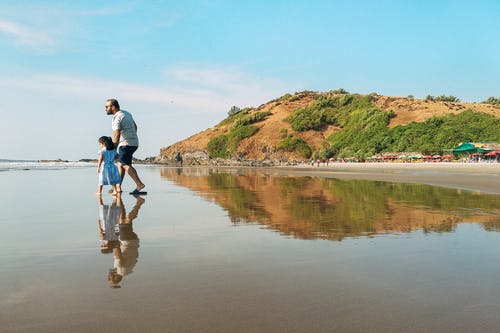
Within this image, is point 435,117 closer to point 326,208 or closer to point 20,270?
point 326,208

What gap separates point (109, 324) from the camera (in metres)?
2.20

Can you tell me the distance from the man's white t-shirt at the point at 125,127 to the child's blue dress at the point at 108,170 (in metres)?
0.62

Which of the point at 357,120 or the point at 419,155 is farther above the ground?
the point at 357,120

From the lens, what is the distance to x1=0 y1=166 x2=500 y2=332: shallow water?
2285mm

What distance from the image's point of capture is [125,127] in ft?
35.3

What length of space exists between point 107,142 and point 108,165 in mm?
594

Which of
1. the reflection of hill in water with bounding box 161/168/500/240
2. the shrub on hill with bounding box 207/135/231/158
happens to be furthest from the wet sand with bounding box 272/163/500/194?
the shrub on hill with bounding box 207/135/231/158

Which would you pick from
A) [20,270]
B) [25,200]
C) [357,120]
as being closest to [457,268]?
[20,270]

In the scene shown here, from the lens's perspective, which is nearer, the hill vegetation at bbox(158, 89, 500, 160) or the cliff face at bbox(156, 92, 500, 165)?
the hill vegetation at bbox(158, 89, 500, 160)

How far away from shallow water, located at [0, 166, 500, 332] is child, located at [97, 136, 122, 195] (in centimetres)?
374

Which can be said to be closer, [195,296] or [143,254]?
[195,296]

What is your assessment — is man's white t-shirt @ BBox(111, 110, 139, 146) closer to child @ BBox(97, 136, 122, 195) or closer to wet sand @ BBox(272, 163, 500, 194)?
child @ BBox(97, 136, 122, 195)

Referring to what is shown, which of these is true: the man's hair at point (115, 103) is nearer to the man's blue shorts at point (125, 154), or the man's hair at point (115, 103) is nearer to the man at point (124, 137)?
the man at point (124, 137)

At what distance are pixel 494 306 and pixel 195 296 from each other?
1.93 m
